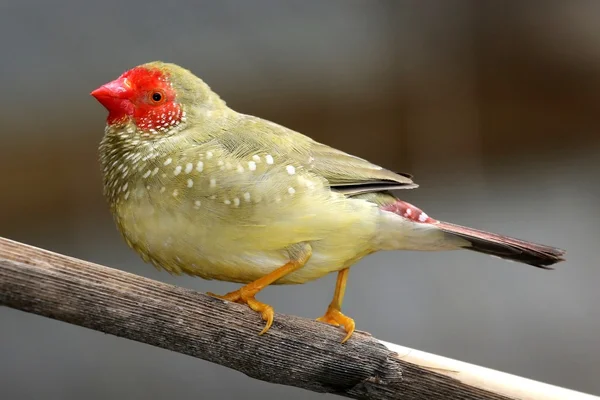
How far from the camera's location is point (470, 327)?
9.93 ft

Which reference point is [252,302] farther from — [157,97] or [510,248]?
[510,248]

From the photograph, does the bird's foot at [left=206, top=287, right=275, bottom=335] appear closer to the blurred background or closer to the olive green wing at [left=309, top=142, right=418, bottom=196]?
the olive green wing at [left=309, top=142, right=418, bottom=196]

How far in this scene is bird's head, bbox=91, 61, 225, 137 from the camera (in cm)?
166

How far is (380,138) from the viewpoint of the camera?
2.96 meters

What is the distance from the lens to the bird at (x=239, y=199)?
1588 millimetres

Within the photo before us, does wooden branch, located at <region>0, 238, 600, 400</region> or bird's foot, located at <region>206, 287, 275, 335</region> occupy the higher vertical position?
bird's foot, located at <region>206, 287, 275, 335</region>

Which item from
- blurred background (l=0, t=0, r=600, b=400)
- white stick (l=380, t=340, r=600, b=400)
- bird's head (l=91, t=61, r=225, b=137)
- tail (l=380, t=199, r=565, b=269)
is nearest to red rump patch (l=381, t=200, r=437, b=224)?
tail (l=380, t=199, r=565, b=269)

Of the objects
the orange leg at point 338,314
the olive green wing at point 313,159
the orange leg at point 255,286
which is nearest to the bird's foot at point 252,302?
the orange leg at point 255,286

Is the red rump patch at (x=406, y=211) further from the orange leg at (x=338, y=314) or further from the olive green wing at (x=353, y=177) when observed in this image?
the orange leg at (x=338, y=314)

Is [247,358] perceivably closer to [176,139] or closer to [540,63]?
[176,139]

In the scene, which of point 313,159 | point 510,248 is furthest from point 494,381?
point 313,159

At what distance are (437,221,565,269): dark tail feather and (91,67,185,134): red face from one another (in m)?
0.65

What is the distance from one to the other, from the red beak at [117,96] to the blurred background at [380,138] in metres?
1.24

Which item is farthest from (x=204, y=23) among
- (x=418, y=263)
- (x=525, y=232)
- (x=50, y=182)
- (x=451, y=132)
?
(x=525, y=232)
